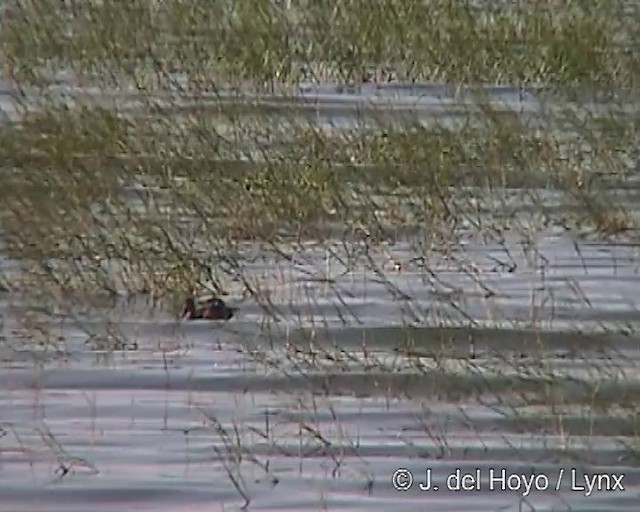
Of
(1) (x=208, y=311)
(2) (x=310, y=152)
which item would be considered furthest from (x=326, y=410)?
(2) (x=310, y=152)

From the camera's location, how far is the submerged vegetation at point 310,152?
4.12 metres

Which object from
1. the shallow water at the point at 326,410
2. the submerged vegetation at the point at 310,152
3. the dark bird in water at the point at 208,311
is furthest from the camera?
the submerged vegetation at the point at 310,152

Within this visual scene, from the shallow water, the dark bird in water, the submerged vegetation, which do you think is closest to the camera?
the shallow water

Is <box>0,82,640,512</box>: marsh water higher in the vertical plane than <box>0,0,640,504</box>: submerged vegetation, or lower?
lower

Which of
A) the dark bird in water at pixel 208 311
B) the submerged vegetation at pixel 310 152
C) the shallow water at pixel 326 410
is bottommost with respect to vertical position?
the shallow water at pixel 326 410

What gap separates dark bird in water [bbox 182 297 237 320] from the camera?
3.91m

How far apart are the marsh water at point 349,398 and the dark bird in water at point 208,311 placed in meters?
0.04

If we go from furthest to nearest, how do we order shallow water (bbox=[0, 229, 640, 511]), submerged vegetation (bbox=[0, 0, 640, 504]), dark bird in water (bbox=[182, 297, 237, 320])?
submerged vegetation (bbox=[0, 0, 640, 504])
dark bird in water (bbox=[182, 297, 237, 320])
shallow water (bbox=[0, 229, 640, 511])

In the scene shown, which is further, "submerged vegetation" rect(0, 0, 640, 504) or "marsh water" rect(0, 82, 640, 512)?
"submerged vegetation" rect(0, 0, 640, 504)

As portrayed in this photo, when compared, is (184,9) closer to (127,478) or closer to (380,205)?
(380,205)

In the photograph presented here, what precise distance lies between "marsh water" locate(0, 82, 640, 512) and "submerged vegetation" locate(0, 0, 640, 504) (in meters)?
0.03

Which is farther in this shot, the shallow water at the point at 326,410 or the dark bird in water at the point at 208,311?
the dark bird in water at the point at 208,311

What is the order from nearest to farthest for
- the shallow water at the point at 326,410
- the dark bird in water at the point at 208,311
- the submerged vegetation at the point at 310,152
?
the shallow water at the point at 326,410 < the dark bird in water at the point at 208,311 < the submerged vegetation at the point at 310,152

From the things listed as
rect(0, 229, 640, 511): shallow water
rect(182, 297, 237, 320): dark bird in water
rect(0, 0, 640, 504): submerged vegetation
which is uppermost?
rect(0, 0, 640, 504): submerged vegetation
